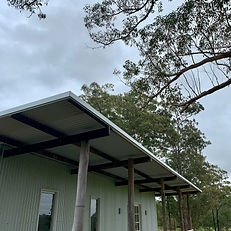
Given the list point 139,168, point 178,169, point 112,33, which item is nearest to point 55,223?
point 139,168

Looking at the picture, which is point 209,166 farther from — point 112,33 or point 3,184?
point 3,184

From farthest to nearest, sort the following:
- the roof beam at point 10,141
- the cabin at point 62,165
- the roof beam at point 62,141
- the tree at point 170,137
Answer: the tree at point 170,137 < the roof beam at point 10,141 < the roof beam at point 62,141 < the cabin at point 62,165

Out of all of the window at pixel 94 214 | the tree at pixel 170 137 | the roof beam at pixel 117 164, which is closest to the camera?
the roof beam at pixel 117 164

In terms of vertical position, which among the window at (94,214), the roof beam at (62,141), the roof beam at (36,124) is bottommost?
the window at (94,214)

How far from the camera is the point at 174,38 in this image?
662 centimetres

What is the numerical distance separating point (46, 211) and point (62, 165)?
138 centimetres

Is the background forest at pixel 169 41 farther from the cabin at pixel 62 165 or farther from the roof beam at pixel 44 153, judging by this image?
Result: the roof beam at pixel 44 153

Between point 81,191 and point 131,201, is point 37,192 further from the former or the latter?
point 81,191

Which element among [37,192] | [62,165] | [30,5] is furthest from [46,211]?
[30,5]

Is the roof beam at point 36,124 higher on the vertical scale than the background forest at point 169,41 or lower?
lower

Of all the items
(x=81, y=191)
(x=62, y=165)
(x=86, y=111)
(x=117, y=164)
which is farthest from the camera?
(x=62, y=165)

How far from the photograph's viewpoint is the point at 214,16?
230 inches

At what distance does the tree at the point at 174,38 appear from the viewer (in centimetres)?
596

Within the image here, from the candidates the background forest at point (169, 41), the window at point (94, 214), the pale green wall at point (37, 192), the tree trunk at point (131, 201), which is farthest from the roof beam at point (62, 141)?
the window at point (94, 214)
